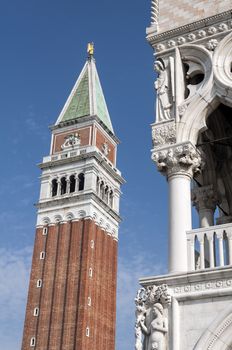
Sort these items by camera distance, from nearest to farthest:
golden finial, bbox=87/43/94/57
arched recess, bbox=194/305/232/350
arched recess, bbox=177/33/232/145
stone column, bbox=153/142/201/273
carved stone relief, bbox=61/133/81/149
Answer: arched recess, bbox=194/305/232/350, stone column, bbox=153/142/201/273, arched recess, bbox=177/33/232/145, carved stone relief, bbox=61/133/81/149, golden finial, bbox=87/43/94/57

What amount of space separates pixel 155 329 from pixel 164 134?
118 inches

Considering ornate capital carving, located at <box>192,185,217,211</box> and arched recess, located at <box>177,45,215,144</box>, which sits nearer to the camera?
arched recess, located at <box>177,45,215,144</box>

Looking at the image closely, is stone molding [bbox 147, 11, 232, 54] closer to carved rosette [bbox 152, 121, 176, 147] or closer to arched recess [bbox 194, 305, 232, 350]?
carved rosette [bbox 152, 121, 176, 147]

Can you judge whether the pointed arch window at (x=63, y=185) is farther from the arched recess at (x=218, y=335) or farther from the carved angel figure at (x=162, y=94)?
the arched recess at (x=218, y=335)

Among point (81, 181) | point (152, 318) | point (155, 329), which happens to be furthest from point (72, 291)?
point (155, 329)

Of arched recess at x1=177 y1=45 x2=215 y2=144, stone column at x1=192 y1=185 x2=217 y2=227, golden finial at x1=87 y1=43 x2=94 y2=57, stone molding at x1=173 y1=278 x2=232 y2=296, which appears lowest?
stone molding at x1=173 y1=278 x2=232 y2=296

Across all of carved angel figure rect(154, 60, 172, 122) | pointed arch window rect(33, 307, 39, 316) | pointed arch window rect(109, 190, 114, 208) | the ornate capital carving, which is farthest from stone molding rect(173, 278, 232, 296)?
pointed arch window rect(109, 190, 114, 208)

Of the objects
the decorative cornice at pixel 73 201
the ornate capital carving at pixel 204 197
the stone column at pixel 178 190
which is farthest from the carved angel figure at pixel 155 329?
the decorative cornice at pixel 73 201

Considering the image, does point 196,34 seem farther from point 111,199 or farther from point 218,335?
point 111,199

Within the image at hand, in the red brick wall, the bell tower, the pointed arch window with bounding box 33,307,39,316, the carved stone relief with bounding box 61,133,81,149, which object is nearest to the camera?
the red brick wall

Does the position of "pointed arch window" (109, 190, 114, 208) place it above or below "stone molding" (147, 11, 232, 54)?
above

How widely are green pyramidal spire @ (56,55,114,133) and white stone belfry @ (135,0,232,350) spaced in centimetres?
5548

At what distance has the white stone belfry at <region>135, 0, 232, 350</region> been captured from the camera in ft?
26.0

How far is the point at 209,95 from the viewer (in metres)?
9.34
